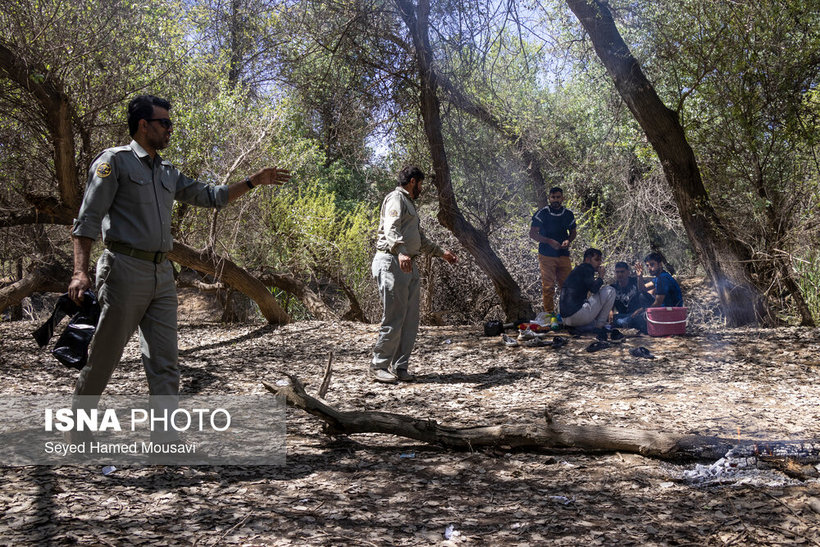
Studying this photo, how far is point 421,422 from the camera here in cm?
415

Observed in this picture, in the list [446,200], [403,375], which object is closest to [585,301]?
[446,200]

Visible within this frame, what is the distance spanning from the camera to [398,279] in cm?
606

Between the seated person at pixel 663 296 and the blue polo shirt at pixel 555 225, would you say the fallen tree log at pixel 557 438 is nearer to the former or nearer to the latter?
the seated person at pixel 663 296

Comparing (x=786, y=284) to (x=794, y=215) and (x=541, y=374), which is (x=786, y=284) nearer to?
(x=794, y=215)

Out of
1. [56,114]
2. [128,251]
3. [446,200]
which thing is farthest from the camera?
[446,200]

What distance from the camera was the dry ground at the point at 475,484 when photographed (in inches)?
113

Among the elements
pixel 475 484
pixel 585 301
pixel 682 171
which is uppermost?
pixel 682 171

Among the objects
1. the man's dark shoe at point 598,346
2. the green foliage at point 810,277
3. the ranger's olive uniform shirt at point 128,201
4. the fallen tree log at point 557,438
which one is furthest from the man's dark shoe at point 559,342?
the ranger's olive uniform shirt at point 128,201

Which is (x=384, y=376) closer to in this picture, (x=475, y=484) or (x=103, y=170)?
(x=475, y=484)

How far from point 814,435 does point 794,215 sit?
4.87 meters

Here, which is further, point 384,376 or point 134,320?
point 384,376

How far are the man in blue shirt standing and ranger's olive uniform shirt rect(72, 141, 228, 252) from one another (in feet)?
18.6

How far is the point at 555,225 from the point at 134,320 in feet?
19.9

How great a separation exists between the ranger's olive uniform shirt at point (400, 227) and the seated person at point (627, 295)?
3.43 meters
